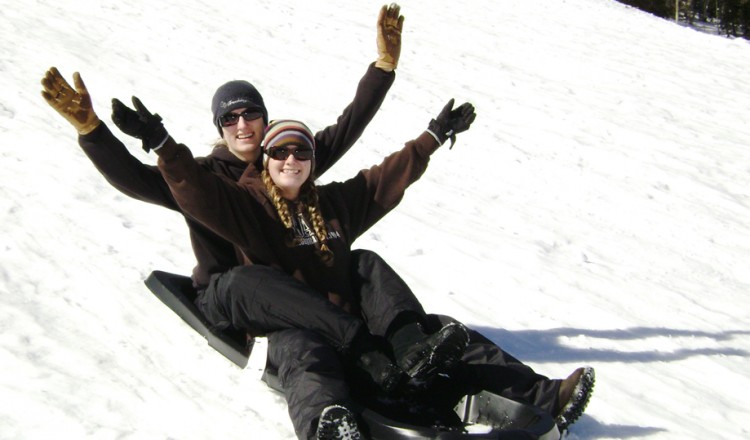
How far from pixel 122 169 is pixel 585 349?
2.49 meters

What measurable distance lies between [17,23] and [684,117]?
24.8 feet

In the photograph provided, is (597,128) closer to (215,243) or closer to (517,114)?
(517,114)

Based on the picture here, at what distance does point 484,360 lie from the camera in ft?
10.3

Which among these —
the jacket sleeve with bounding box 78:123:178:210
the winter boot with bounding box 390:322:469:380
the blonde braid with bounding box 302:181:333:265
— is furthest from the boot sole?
the jacket sleeve with bounding box 78:123:178:210

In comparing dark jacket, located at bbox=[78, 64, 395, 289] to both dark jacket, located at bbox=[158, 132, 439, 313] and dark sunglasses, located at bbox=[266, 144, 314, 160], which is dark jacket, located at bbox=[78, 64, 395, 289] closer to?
dark jacket, located at bbox=[158, 132, 439, 313]

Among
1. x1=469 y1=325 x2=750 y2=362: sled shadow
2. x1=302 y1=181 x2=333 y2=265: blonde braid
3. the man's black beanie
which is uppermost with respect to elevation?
the man's black beanie

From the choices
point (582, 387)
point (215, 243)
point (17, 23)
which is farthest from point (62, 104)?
point (17, 23)

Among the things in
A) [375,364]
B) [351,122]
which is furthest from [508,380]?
[351,122]

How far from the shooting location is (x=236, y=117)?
141 inches

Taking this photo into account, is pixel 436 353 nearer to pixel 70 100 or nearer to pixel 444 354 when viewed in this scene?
pixel 444 354

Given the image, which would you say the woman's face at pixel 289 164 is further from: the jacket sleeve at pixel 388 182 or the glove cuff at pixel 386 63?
the glove cuff at pixel 386 63

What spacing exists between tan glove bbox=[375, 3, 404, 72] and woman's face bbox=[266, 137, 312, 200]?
91 centimetres

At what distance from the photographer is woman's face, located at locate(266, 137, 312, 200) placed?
10.6ft

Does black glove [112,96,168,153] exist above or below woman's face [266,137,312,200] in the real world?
above
